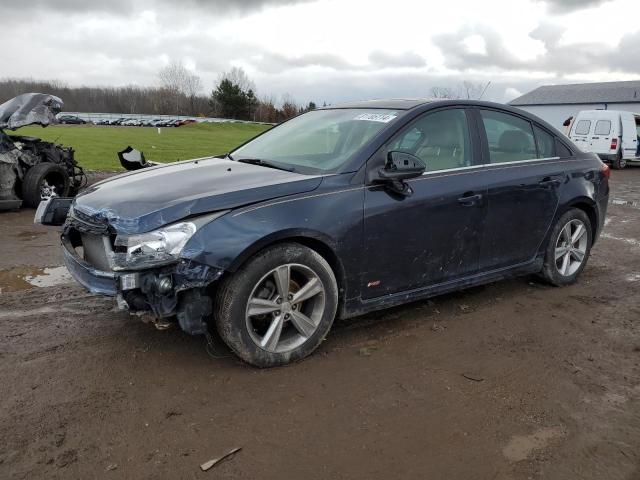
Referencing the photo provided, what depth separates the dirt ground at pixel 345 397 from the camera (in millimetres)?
2576

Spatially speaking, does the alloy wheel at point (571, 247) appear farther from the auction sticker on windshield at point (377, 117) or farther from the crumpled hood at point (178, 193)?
the crumpled hood at point (178, 193)

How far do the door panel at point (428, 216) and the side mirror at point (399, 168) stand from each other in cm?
7

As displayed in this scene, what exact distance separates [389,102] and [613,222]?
6098 mm

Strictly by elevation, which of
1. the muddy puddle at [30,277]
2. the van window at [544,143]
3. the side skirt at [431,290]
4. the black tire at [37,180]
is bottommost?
the muddy puddle at [30,277]

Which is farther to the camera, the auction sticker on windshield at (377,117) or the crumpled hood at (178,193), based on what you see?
the auction sticker on windshield at (377,117)

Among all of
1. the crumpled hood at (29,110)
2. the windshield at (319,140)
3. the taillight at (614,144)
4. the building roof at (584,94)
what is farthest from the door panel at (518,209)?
the building roof at (584,94)

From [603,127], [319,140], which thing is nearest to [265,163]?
[319,140]

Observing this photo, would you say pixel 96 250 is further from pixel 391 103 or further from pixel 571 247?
pixel 571 247

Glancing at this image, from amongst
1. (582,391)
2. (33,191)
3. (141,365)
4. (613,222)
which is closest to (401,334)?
(582,391)

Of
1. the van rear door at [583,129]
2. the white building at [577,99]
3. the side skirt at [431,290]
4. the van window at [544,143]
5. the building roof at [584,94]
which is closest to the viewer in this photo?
the side skirt at [431,290]

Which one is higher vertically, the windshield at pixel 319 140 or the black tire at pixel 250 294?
the windshield at pixel 319 140

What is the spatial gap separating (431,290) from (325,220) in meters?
1.17

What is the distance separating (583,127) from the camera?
19.6m

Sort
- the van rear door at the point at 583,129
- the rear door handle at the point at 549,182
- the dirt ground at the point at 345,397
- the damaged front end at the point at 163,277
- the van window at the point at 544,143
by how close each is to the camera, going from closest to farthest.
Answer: the dirt ground at the point at 345,397 → the damaged front end at the point at 163,277 → the rear door handle at the point at 549,182 → the van window at the point at 544,143 → the van rear door at the point at 583,129
